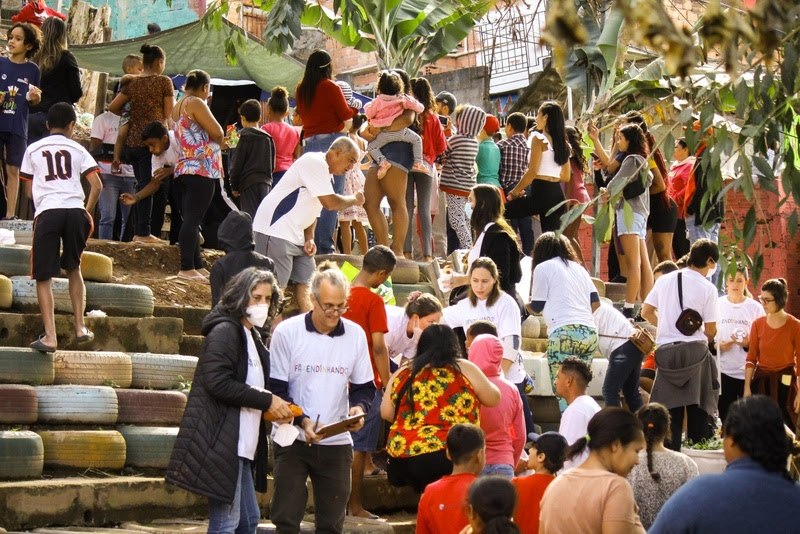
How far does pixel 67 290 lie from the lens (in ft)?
33.3

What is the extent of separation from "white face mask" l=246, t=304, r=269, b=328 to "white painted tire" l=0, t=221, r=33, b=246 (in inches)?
192

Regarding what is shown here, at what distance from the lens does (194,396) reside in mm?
7172

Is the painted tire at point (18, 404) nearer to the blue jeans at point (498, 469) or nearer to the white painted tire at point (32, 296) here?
the white painted tire at point (32, 296)

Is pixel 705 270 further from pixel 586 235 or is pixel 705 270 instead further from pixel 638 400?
pixel 586 235

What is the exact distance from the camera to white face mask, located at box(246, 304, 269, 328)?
24.1ft

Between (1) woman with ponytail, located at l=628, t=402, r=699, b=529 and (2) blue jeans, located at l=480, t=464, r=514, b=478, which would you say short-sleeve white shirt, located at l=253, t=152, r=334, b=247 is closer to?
(2) blue jeans, located at l=480, t=464, r=514, b=478

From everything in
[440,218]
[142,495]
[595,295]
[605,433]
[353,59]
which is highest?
[353,59]

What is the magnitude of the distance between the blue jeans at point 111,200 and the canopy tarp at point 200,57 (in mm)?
4531

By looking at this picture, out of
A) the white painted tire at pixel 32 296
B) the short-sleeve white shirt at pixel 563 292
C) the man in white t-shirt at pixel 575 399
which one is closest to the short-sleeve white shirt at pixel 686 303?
the short-sleeve white shirt at pixel 563 292

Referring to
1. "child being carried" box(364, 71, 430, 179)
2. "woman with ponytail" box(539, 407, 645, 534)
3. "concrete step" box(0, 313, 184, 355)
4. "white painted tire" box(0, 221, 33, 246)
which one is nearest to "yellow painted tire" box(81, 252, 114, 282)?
"concrete step" box(0, 313, 184, 355)

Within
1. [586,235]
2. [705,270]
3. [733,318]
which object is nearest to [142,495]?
[705,270]

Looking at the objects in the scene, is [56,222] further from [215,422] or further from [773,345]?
[773,345]

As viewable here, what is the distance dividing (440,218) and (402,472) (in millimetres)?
6791

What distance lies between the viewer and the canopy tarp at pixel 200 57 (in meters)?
17.9
